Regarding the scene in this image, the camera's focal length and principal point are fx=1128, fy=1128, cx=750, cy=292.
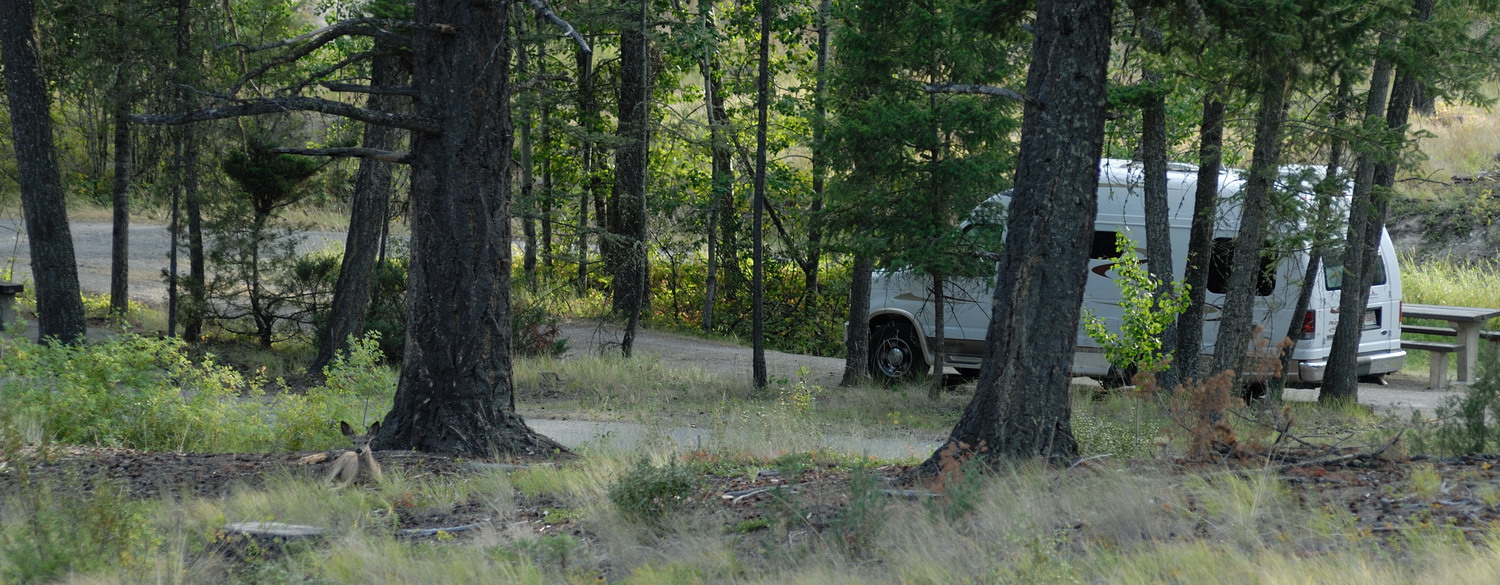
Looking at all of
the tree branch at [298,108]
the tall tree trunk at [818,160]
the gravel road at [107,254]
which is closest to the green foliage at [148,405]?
the tree branch at [298,108]

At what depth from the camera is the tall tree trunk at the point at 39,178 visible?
41.8ft

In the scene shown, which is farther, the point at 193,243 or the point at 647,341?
the point at 647,341

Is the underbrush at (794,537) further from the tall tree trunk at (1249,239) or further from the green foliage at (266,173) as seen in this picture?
the green foliage at (266,173)

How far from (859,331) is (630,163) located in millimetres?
6962

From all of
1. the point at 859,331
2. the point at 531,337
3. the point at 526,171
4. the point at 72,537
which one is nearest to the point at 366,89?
the point at 72,537

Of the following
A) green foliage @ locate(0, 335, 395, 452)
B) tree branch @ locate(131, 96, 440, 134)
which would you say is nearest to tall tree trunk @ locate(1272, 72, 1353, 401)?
tree branch @ locate(131, 96, 440, 134)

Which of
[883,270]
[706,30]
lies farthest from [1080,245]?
[706,30]

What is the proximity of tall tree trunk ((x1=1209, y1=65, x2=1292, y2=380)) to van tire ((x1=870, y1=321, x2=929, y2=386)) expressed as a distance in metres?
4.39

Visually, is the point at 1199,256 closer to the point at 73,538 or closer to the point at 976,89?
the point at 976,89

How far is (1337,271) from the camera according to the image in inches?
479

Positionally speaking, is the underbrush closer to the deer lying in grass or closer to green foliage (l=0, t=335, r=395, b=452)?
the deer lying in grass

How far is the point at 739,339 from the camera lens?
22.4m

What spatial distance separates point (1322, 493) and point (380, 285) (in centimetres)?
1346

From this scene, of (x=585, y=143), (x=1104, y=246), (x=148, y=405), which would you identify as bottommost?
(x=148, y=405)
